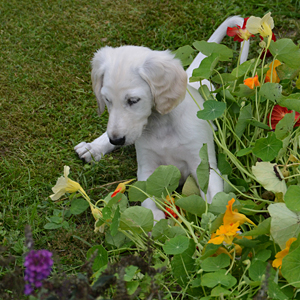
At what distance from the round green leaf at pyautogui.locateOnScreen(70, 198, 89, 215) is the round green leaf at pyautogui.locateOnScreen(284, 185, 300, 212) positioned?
4.30ft

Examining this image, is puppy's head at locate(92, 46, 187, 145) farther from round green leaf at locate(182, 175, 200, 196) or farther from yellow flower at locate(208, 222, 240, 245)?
yellow flower at locate(208, 222, 240, 245)

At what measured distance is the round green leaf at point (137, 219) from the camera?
82.7 inches

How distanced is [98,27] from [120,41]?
1.42 feet

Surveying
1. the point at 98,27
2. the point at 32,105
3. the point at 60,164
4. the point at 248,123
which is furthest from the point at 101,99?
the point at 98,27

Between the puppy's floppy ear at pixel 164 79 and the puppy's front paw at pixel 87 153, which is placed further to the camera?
the puppy's front paw at pixel 87 153

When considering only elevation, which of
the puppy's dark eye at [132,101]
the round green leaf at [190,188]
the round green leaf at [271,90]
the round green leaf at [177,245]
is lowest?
the round green leaf at [190,188]

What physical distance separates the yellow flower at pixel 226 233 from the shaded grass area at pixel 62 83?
95 centimetres

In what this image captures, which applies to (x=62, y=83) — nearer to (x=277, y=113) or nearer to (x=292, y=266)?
(x=277, y=113)

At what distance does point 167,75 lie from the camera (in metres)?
2.42

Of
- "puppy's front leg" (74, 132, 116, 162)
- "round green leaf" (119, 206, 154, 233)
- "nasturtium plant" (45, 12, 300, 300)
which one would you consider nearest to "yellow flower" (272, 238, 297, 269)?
"nasturtium plant" (45, 12, 300, 300)

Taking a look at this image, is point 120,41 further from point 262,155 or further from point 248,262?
point 248,262

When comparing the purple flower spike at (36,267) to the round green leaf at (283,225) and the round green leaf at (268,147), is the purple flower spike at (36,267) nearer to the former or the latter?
the round green leaf at (283,225)

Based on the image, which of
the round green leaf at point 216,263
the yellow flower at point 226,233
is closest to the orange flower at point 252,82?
the yellow flower at point 226,233

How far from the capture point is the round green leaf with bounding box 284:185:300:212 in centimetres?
187
